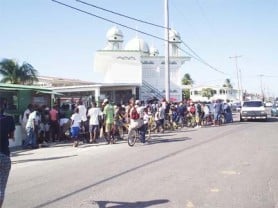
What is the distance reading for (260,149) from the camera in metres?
15.0

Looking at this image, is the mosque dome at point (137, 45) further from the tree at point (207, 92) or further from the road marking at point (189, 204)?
the road marking at point (189, 204)

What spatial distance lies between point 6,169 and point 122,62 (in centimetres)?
6550

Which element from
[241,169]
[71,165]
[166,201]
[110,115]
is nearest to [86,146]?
[110,115]

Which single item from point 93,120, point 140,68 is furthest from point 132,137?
point 140,68

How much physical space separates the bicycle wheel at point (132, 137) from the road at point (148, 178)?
1.33m

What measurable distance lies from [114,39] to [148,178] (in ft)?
233

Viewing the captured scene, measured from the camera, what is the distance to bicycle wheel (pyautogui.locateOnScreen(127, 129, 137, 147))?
17.4 meters

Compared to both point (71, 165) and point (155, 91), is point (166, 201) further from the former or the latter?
point (155, 91)

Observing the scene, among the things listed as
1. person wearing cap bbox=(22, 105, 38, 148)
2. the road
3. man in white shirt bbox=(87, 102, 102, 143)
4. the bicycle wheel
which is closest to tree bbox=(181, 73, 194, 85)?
man in white shirt bbox=(87, 102, 102, 143)

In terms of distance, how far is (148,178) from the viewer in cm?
A: 978

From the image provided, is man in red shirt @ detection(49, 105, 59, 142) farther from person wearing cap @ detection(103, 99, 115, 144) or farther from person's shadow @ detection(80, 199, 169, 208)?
person's shadow @ detection(80, 199, 169, 208)

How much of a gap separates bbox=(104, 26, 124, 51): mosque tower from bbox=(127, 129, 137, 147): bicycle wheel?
62671 millimetres

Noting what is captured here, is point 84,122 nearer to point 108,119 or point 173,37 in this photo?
point 108,119

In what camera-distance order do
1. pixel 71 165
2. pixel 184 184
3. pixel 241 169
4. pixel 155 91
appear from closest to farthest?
pixel 184 184 → pixel 241 169 → pixel 71 165 → pixel 155 91
